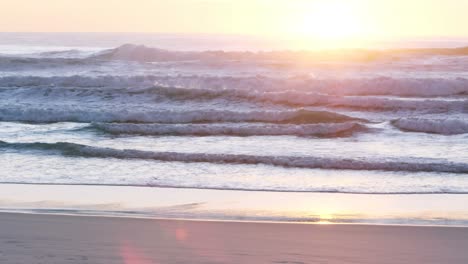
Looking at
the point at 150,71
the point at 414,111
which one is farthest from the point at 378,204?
the point at 150,71

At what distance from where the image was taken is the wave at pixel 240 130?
13.7m

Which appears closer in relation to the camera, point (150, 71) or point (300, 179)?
point (300, 179)

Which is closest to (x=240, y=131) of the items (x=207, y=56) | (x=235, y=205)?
(x=235, y=205)

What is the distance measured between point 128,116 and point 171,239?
11.0m

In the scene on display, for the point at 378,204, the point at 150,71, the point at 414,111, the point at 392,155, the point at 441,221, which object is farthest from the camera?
the point at 150,71

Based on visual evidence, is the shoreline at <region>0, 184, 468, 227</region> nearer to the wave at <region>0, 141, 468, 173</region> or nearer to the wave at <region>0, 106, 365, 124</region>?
the wave at <region>0, 141, 468, 173</region>

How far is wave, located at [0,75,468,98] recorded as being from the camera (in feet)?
73.1

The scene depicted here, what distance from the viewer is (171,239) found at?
6117 mm

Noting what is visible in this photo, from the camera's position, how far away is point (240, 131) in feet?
45.5

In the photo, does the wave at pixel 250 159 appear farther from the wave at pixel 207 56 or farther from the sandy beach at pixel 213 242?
the wave at pixel 207 56

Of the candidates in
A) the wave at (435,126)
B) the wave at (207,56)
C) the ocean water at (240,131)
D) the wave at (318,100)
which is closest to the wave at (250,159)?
the ocean water at (240,131)

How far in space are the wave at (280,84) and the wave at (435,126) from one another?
7.16 meters

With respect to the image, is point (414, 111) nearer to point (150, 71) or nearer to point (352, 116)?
point (352, 116)

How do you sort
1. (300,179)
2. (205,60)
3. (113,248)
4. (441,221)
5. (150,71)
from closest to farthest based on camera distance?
1. (113,248)
2. (441,221)
3. (300,179)
4. (150,71)
5. (205,60)
